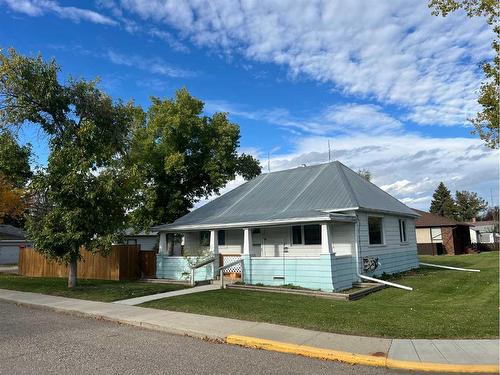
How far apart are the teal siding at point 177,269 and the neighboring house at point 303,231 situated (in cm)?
5

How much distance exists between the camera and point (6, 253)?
49.7 m

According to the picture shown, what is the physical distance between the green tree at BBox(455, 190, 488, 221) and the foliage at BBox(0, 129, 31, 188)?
88.3 meters

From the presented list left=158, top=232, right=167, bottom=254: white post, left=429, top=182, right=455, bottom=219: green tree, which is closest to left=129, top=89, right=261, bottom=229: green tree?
left=158, top=232, right=167, bottom=254: white post

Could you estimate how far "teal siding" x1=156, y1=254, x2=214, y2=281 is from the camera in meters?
19.8

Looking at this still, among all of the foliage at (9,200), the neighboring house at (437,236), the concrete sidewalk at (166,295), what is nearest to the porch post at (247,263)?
the concrete sidewalk at (166,295)

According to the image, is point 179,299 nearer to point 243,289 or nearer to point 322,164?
point 243,289

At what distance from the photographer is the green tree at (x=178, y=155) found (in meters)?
27.5

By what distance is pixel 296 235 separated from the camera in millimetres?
19406

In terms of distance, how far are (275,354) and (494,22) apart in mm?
11177

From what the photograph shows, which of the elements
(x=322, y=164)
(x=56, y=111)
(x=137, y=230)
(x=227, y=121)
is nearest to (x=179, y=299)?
(x=56, y=111)

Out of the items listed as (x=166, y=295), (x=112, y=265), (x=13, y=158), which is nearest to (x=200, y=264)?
(x=166, y=295)

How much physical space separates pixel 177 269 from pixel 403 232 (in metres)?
11.2

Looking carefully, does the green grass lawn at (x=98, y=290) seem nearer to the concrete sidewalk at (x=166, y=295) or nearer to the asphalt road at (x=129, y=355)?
the concrete sidewalk at (x=166, y=295)

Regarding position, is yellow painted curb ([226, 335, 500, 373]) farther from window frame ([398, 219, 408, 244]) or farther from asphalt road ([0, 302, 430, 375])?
window frame ([398, 219, 408, 244])
